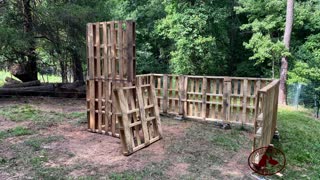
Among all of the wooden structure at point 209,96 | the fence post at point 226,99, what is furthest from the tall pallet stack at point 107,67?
the fence post at point 226,99

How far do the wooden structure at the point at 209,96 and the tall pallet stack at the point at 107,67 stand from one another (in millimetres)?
1067

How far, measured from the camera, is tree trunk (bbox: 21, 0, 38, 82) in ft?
30.1

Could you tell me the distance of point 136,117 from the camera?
16.0ft

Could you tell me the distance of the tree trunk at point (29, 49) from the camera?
9163 millimetres

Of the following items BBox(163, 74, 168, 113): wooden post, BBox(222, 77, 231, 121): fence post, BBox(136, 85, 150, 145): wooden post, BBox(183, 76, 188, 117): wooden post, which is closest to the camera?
BBox(136, 85, 150, 145): wooden post

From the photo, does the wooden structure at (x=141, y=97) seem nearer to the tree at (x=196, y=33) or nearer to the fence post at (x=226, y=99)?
the fence post at (x=226, y=99)

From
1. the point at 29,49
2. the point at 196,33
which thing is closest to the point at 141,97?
the point at 29,49

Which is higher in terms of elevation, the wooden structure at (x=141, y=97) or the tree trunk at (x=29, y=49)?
the tree trunk at (x=29, y=49)

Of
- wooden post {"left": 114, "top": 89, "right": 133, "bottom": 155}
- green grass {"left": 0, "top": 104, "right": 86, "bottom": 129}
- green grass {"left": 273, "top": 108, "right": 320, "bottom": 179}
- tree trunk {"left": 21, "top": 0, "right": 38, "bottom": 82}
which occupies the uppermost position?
tree trunk {"left": 21, "top": 0, "right": 38, "bottom": 82}

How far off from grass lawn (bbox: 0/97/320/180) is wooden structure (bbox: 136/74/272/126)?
0.98ft

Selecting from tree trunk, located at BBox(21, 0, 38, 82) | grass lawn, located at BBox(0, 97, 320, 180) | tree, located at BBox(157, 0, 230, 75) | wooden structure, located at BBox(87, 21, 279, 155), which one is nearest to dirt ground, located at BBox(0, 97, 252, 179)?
grass lawn, located at BBox(0, 97, 320, 180)

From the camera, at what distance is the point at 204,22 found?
11.9 metres

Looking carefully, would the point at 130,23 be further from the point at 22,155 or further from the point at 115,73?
the point at 22,155

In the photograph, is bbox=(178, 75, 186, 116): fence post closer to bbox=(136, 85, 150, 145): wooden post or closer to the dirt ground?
the dirt ground
